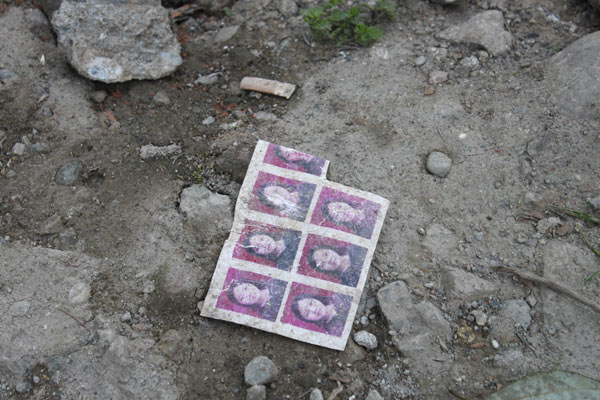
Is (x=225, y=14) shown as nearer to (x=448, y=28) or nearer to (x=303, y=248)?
(x=448, y=28)

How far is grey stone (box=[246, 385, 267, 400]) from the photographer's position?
1.94 metres

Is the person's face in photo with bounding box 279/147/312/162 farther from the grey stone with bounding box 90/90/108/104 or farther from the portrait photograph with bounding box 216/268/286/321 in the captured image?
the grey stone with bounding box 90/90/108/104

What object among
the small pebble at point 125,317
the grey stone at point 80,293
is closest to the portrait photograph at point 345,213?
the small pebble at point 125,317

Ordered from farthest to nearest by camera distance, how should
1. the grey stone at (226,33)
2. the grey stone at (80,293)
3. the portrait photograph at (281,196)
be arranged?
the grey stone at (226,33) < the portrait photograph at (281,196) < the grey stone at (80,293)

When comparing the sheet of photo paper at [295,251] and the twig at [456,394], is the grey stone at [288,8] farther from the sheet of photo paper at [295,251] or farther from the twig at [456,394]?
the twig at [456,394]

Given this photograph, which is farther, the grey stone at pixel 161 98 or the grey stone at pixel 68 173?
the grey stone at pixel 161 98

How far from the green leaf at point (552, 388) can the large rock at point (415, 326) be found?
265 mm

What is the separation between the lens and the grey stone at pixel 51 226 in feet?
7.57

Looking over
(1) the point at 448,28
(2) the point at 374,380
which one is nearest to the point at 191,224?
(2) the point at 374,380

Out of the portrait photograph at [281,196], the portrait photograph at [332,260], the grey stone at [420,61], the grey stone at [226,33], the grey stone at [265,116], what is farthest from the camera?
the grey stone at [226,33]

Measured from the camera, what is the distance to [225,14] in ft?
10.5

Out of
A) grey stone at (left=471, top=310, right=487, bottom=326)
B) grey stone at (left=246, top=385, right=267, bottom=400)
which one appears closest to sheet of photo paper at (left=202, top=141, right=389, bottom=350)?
grey stone at (left=246, top=385, right=267, bottom=400)

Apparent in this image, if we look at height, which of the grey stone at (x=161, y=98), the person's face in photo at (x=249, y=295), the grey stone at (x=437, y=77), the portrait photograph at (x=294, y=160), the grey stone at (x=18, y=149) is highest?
the grey stone at (x=437, y=77)

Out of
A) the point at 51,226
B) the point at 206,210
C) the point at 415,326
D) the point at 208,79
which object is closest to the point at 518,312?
the point at 415,326
